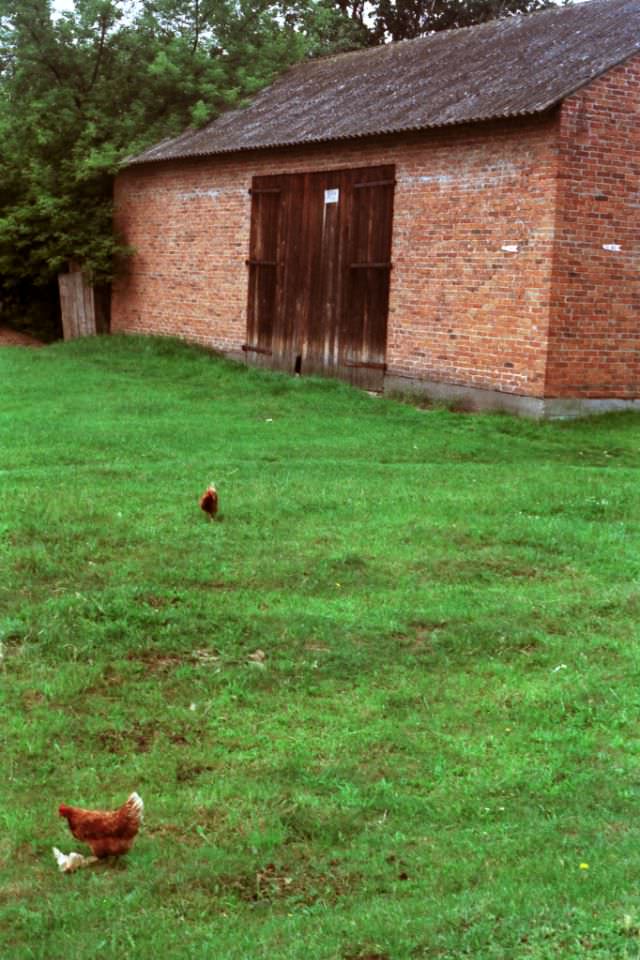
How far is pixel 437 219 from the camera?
16547mm

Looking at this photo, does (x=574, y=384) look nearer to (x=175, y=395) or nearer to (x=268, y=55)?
(x=175, y=395)

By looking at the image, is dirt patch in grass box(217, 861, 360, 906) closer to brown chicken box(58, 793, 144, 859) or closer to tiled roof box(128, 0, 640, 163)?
brown chicken box(58, 793, 144, 859)

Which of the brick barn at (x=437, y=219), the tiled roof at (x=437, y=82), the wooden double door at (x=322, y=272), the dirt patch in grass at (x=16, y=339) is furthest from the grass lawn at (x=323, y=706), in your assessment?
the dirt patch in grass at (x=16, y=339)

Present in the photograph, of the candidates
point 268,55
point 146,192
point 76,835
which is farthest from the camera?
point 268,55

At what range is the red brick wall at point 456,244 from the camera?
590 inches

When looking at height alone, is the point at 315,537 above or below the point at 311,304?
below

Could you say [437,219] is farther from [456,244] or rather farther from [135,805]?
[135,805]

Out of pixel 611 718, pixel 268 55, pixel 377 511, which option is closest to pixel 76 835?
pixel 611 718

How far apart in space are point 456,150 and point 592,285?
2671 mm

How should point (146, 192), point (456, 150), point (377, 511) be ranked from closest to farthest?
1. point (377, 511)
2. point (456, 150)
3. point (146, 192)

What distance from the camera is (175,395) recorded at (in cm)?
1689

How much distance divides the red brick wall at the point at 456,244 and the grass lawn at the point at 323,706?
4012 mm

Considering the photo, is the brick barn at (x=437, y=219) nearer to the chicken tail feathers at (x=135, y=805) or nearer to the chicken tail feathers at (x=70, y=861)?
the chicken tail feathers at (x=135, y=805)

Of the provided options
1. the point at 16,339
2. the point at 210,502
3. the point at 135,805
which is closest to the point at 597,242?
the point at 210,502
